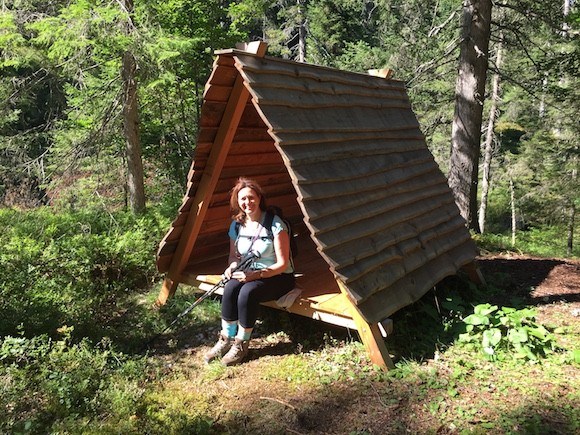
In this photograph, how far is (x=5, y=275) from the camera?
15.2 ft

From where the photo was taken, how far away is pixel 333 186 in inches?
160

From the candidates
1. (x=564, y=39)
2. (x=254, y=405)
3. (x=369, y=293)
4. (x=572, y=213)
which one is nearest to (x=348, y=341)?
(x=369, y=293)

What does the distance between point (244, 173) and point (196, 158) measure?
1127 mm

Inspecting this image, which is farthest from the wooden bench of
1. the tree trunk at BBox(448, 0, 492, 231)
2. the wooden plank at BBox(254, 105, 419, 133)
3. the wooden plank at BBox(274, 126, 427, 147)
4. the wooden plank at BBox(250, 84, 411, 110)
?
the tree trunk at BBox(448, 0, 492, 231)

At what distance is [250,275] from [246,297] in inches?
8.1

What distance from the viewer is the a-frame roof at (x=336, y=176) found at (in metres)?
3.80

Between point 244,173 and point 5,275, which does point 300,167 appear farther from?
point 5,275

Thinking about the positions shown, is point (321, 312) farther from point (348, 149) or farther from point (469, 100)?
point (469, 100)

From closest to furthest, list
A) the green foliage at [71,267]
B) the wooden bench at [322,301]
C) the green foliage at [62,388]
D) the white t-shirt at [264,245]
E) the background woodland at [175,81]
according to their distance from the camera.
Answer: the green foliage at [62,388] → the wooden bench at [322,301] → the white t-shirt at [264,245] → the green foliage at [71,267] → the background woodland at [175,81]

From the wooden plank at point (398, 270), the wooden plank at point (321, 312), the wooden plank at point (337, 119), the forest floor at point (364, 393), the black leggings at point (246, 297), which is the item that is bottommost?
the forest floor at point (364, 393)

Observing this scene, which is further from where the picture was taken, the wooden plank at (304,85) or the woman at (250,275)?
the woman at (250,275)

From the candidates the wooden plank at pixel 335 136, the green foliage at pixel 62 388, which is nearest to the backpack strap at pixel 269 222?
the wooden plank at pixel 335 136

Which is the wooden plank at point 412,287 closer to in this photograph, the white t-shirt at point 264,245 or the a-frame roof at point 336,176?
the a-frame roof at point 336,176

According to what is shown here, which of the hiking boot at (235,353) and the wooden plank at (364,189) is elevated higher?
the wooden plank at (364,189)
